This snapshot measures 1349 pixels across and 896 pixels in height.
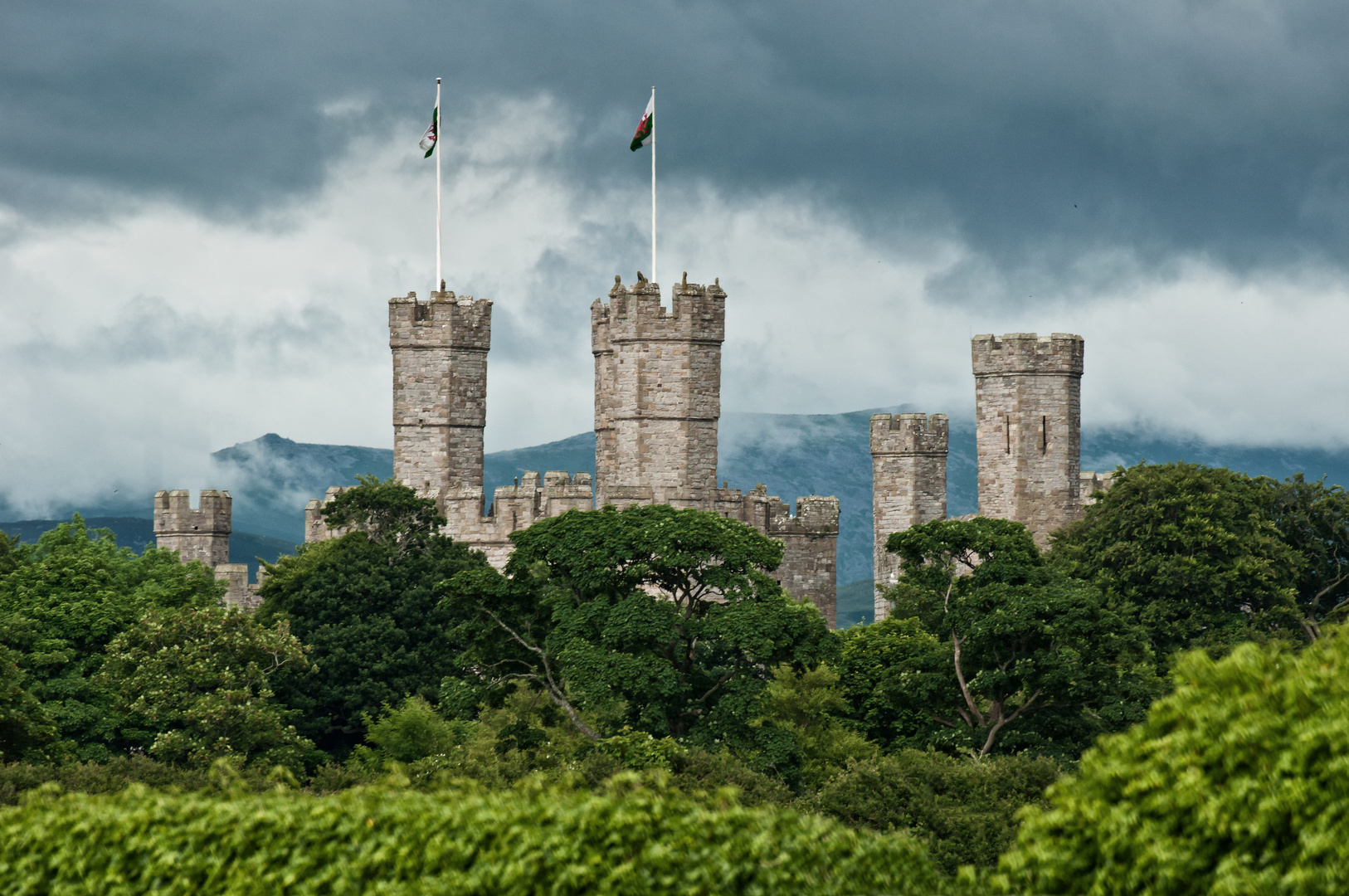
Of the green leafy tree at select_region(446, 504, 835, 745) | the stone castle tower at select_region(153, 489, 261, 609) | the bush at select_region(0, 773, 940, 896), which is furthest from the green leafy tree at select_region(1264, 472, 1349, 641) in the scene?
the stone castle tower at select_region(153, 489, 261, 609)

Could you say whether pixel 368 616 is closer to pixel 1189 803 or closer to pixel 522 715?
pixel 522 715

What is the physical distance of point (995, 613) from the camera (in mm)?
28109

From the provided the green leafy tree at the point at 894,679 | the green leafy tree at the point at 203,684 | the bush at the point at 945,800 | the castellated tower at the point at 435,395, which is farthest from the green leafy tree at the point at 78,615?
the bush at the point at 945,800

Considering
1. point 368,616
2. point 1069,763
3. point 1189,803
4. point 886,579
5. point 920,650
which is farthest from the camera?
point 886,579

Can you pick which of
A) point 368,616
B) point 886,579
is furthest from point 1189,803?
point 886,579

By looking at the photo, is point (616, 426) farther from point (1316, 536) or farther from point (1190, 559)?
point (1316, 536)

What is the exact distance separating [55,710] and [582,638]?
12335 millimetres

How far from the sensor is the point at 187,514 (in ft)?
190

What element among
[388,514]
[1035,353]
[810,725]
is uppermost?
[1035,353]

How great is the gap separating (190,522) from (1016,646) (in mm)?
37745

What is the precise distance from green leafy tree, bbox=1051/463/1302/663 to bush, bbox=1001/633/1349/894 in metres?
28.0

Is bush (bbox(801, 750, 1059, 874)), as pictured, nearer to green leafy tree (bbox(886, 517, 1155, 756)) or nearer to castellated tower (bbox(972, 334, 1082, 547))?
green leafy tree (bbox(886, 517, 1155, 756))

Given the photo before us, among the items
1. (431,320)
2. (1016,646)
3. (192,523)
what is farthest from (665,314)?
(192,523)

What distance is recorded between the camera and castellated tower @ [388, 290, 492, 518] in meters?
→ 42.5
